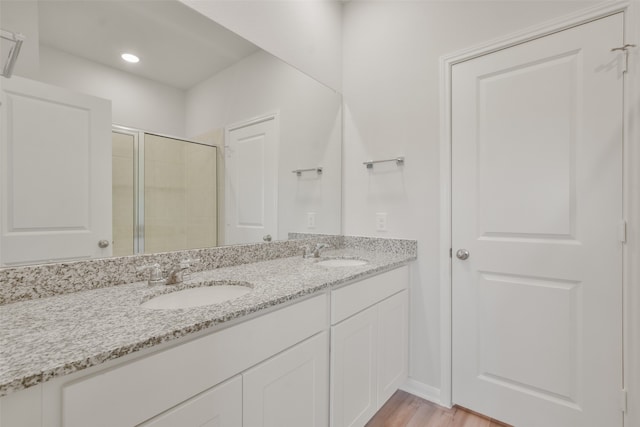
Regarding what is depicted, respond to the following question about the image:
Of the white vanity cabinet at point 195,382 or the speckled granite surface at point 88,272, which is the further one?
the speckled granite surface at point 88,272

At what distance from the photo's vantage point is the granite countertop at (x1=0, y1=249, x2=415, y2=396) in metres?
0.55

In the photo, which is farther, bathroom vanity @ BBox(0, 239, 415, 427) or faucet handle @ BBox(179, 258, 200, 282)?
faucet handle @ BBox(179, 258, 200, 282)

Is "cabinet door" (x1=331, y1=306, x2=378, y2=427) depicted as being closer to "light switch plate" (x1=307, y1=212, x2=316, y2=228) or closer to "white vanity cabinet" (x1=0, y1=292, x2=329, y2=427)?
"white vanity cabinet" (x1=0, y1=292, x2=329, y2=427)

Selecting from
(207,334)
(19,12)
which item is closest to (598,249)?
(207,334)

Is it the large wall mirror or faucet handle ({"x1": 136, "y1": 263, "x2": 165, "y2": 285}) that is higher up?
the large wall mirror

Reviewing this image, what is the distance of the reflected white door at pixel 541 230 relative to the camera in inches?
52.0

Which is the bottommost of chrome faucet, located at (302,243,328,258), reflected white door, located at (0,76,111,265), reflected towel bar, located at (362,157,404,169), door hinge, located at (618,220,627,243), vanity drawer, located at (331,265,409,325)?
vanity drawer, located at (331,265,409,325)

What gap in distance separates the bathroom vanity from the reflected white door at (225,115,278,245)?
216 millimetres

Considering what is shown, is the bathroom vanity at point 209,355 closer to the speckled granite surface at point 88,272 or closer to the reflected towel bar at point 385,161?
the speckled granite surface at point 88,272

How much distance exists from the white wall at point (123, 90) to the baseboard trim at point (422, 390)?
1.92 meters

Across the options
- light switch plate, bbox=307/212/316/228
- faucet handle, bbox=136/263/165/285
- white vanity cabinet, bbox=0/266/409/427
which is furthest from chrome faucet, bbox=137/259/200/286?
light switch plate, bbox=307/212/316/228

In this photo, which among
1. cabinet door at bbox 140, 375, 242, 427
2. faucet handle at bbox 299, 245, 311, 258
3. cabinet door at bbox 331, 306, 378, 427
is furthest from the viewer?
faucet handle at bbox 299, 245, 311, 258

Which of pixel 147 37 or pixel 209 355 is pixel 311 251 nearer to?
pixel 209 355

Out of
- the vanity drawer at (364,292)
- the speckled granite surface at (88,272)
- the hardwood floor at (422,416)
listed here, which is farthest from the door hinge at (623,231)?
the speckled granite surface at (88,272)
